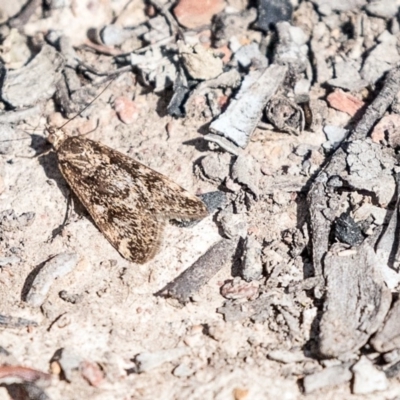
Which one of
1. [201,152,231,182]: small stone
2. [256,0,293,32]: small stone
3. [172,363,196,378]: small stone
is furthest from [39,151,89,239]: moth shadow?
[256,0,293,32]: small stone

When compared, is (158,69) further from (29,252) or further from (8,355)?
(8,355)

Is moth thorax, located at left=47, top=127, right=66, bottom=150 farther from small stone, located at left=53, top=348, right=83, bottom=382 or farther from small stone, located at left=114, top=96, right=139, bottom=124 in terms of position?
small stone, located at left=53, top=348, right=83, bottom=382

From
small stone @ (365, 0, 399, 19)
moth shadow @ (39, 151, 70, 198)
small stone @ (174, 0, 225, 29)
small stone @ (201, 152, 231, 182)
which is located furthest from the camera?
small stone @ (174, 0, 225, 29)

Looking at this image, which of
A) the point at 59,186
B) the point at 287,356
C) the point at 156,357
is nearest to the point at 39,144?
the point at 59,186

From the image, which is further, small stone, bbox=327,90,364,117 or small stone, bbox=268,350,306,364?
small stone, bbox=327,90,364,117

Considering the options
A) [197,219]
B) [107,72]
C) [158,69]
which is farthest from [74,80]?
[197,219]

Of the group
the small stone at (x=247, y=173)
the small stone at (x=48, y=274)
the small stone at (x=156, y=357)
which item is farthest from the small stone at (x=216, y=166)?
the small stone at (x=156, y=357)
